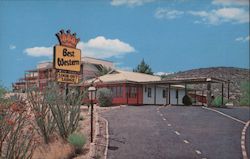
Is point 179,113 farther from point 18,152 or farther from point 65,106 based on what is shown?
point 18,152

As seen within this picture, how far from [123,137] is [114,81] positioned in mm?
19536

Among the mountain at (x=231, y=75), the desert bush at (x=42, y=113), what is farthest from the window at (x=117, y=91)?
the desert bush at (x=42, y=113)

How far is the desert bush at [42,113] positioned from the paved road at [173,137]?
2.76m

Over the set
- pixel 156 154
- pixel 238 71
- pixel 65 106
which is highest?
pixel 238 71

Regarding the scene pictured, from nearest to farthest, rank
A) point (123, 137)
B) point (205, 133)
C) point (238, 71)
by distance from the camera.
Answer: point (123, 137)
point (205, 133)
point (238, 71)

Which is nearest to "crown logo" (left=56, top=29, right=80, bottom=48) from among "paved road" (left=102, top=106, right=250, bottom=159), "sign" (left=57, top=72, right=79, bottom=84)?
"sign" (left=57, top=72, right=79, bottom=84)

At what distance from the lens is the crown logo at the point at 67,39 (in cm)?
1761

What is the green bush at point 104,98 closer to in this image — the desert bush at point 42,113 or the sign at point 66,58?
the sign at point 66,58

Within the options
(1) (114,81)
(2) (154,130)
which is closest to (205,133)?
(2) (154,130)

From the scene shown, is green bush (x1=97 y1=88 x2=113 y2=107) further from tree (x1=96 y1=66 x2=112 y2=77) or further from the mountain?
the mountain

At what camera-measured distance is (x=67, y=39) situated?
17.9 m

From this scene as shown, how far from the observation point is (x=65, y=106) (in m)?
15.9

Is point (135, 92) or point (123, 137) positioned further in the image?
point (135, 92)

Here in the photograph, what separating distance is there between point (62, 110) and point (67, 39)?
3928 millimetres
